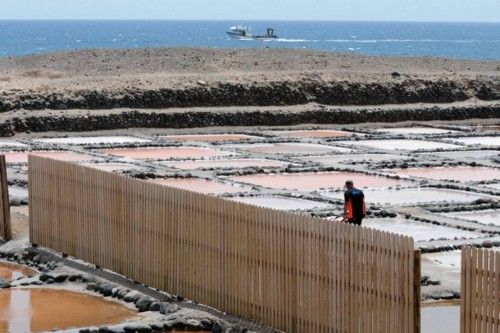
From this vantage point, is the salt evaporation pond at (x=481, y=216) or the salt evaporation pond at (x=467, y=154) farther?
the salt evaporation pond at (x=467, y=154)

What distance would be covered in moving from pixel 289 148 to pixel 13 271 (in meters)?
20.2

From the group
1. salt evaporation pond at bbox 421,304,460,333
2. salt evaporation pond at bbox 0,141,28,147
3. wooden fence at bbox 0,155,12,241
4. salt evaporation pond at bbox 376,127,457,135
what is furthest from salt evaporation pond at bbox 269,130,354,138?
salt evaporation pond at bbox 421,304,460,333

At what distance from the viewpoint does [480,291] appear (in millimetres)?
12781

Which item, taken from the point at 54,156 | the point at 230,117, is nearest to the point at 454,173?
the point at 54,156

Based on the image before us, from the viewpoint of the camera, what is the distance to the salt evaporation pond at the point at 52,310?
660 inches

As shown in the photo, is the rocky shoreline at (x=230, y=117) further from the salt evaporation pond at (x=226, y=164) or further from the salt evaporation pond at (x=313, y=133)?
the salt evaporation pond at (x=226, y=164)

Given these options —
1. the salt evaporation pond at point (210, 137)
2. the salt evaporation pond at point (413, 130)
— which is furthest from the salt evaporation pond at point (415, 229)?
the salt evaporation pond at point (413, 130)

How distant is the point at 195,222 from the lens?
56.7 feet

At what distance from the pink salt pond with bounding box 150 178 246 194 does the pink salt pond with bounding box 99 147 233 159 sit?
5.63 m

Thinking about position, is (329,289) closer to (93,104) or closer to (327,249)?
(327,249)

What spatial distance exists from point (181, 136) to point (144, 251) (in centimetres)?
2522

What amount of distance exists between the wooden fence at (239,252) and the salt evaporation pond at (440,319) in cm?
156

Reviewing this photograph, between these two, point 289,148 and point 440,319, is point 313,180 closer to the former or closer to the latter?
point 289,148

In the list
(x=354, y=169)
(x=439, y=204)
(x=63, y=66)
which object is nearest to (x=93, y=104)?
(x=63, y=66)
